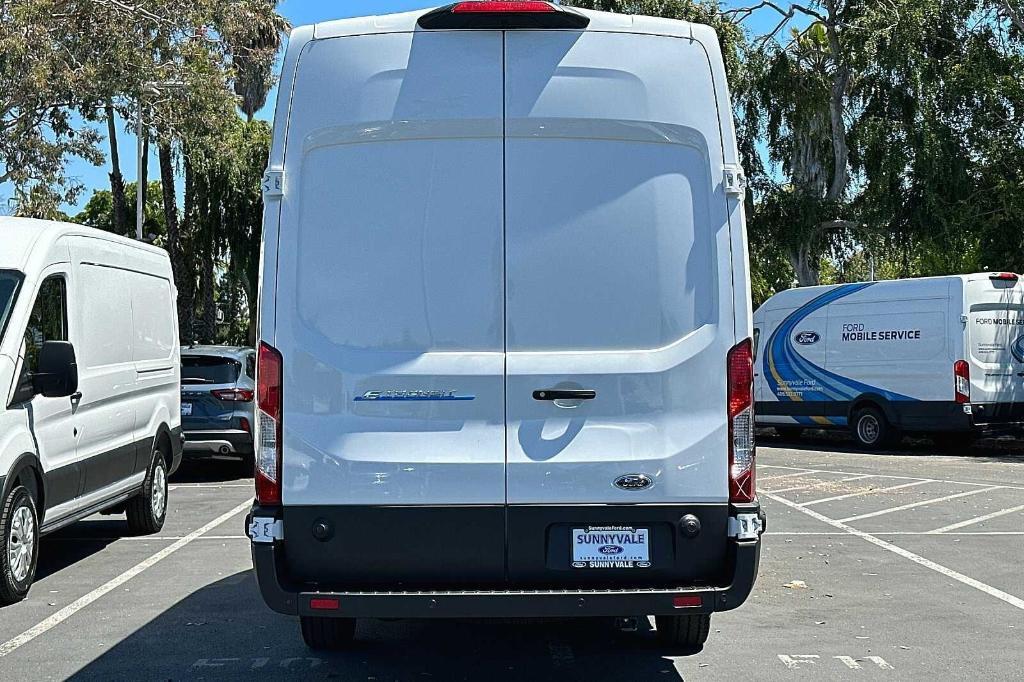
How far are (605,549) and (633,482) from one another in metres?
0.30

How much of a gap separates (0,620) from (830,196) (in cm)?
2482

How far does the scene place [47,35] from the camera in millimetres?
19203

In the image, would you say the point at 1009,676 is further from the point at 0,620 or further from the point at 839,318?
the point at 839,318

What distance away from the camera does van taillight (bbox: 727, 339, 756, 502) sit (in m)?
5.10

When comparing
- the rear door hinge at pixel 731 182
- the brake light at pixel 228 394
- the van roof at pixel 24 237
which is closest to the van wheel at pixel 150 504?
the van roof at pixel 24 237

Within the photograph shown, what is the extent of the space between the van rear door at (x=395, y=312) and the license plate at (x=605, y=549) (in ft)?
1.03

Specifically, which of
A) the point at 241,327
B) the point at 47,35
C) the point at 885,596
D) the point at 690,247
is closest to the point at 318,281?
the point at 690,247

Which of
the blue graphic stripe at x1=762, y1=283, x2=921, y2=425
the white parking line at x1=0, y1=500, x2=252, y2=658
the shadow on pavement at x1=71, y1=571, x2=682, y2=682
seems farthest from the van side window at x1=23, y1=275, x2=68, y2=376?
the blue graphic stripe at x1=762, y1=283, x2=921, y2=425

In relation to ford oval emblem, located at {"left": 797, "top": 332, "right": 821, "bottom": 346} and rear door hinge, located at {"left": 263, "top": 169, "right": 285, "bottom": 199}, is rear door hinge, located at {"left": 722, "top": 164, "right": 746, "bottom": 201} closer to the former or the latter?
rear door hinge, located at {"left": 263, "top": 169, "right": 285, "bottom": 199}

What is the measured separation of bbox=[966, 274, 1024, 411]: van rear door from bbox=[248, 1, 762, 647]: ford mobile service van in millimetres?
14564

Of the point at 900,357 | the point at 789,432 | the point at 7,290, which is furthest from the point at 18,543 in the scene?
the point at 789,432

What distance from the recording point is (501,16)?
5152 mm

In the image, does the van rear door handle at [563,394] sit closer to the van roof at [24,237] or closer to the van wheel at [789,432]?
the van roof at [24,237]

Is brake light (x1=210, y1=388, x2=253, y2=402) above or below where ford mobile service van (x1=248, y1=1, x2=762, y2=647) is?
below
